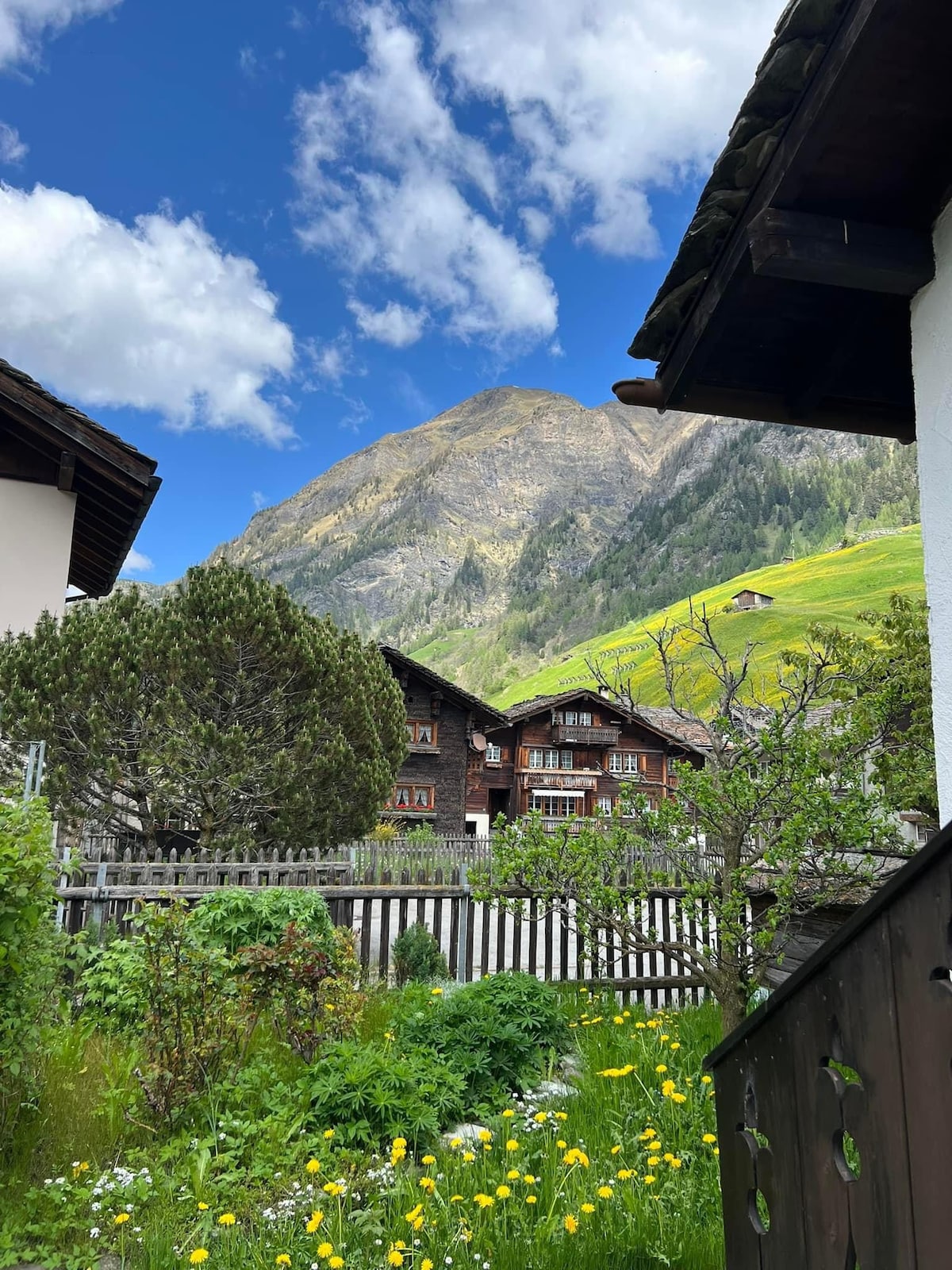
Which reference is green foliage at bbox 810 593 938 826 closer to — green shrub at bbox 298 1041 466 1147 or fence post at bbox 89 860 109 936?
green shrub at bbox 298 1041 466 1147

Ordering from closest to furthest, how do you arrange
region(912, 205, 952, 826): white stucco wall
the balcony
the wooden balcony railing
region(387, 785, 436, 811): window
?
the wooden balcony railing < region(912, 205, 952, 826): white stucco wall < region(387, 785, 436, 811): window < the balcony

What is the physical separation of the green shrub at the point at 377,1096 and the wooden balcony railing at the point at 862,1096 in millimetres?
2928

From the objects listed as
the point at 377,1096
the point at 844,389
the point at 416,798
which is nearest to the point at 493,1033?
the point at 377,1096

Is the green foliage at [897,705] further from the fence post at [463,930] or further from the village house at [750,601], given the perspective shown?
the village house at [750,601]

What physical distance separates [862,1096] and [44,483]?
12.0 m

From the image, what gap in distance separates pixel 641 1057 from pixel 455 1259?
8.78ft

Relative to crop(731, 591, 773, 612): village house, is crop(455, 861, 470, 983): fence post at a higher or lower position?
lower

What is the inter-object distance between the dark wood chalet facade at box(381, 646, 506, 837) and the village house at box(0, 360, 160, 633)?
2427cm

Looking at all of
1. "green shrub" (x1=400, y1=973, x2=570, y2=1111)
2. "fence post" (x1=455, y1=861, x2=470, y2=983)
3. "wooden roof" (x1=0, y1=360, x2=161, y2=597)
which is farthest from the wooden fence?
"wooden roof" (x1=0, y1=360, x2=161, y2=597)

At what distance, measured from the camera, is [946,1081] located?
1.43 m

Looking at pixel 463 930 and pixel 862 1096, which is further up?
pixel 862 1096

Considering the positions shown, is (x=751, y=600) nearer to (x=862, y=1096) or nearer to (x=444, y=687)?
(x=444, y=687)

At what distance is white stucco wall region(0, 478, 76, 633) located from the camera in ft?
37.1

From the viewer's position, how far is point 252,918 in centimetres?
757
